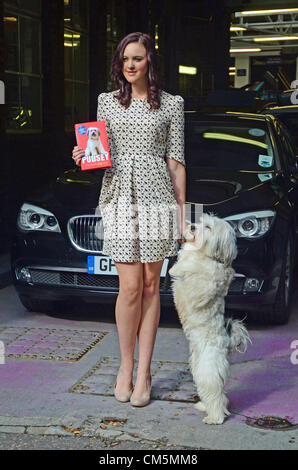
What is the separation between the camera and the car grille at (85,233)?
19.0ft

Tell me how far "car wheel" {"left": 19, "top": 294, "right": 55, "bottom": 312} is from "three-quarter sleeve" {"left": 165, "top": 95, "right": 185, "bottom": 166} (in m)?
2.47

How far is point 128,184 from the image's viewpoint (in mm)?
4203

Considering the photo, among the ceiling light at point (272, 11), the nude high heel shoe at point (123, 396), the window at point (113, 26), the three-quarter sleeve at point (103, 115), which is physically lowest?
the nude high heel shoe at point (123, 396)

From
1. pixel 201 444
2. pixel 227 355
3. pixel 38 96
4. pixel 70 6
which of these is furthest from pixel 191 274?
pixel 70 6

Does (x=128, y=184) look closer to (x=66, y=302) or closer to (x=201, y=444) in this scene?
(x=201, y=444)

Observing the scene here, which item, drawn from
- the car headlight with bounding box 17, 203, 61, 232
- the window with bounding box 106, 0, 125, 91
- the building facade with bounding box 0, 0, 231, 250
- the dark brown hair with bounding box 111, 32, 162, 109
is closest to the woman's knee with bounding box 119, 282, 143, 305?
the dark brown hair with bounding box 111, 32, 162, 109

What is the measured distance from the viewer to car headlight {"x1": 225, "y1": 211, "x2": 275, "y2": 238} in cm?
566

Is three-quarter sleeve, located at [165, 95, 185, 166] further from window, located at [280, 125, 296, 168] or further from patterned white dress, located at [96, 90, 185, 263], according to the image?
window, located at [280, 125, 296, 168]

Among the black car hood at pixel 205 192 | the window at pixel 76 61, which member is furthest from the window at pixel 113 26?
the black car hood at pixel 205 192

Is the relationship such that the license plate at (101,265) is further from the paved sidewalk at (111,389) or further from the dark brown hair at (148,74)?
the dark brown hair at (148,74)

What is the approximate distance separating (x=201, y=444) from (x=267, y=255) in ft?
7.37

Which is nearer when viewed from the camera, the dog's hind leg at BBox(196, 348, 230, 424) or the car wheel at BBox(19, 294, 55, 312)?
the dog's hind leg at BBox(196, 348, 230, 424)

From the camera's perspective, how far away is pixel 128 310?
4.31 metres


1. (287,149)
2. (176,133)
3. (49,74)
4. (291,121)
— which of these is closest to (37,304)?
(176,133)
